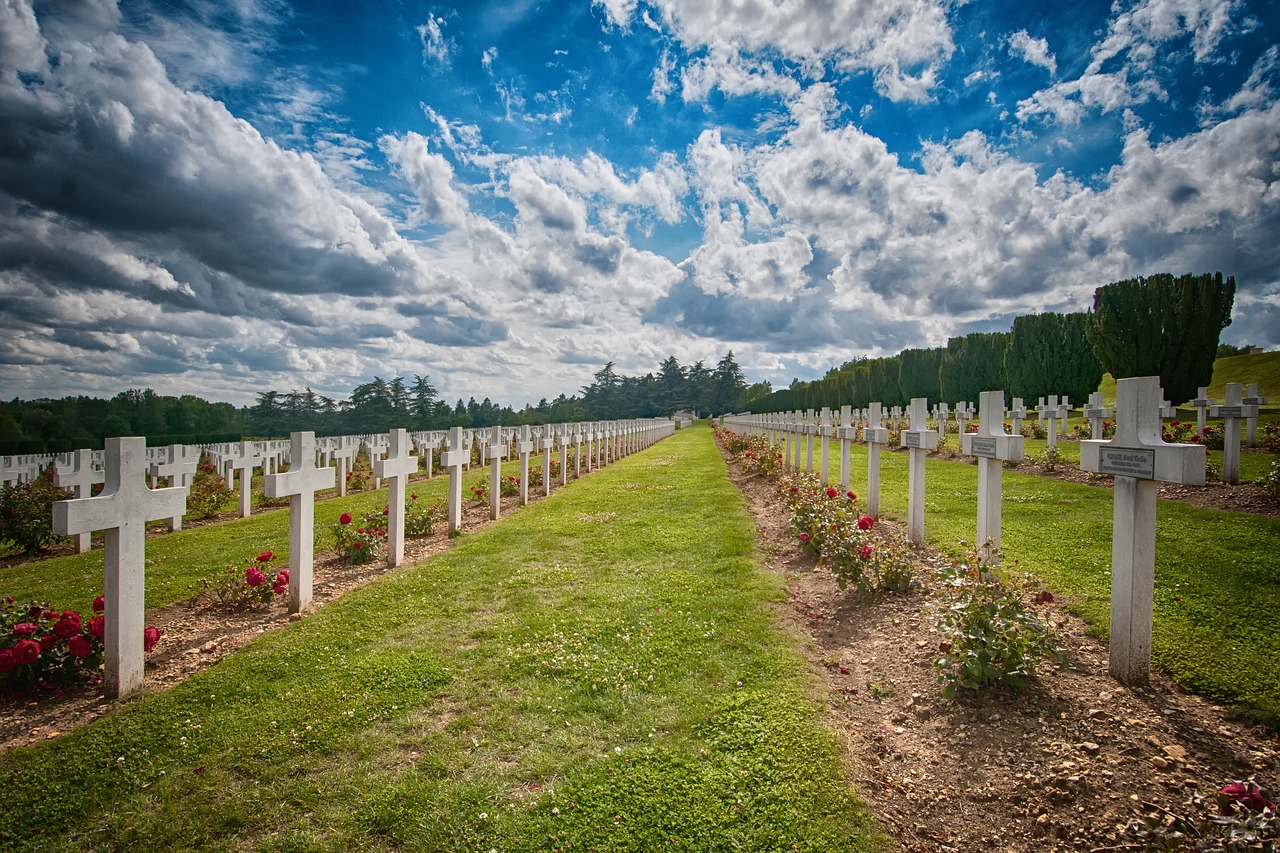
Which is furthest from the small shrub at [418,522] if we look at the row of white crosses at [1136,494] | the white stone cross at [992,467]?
the row of white crosses at [1136,494]

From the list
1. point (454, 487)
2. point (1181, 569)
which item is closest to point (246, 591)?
point (454, 487)

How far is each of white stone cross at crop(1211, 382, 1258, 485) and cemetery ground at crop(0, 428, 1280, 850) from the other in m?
4.68

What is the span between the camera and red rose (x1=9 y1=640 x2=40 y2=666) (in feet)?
11.7

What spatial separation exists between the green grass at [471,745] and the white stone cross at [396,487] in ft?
5.42

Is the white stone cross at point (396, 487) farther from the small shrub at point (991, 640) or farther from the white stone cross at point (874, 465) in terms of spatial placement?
the white stone cross at point (874, 465)

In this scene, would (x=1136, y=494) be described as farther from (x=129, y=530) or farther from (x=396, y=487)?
(x=396, y=487)

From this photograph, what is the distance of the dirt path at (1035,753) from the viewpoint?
261 cm

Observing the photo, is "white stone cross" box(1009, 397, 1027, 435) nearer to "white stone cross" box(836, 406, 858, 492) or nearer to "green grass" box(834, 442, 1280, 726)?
"green grass" box(834, 442, 1280, 726)

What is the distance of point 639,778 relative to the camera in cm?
301

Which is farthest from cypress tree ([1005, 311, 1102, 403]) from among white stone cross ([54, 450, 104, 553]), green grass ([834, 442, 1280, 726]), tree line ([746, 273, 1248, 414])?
white stone cross ([54, 450, 104, 553])

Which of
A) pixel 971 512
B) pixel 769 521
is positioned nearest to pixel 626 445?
pixel 769 521

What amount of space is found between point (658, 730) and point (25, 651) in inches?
164

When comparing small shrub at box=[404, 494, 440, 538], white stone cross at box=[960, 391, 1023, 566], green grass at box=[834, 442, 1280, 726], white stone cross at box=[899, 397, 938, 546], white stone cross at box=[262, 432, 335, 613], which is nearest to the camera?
green grass at box=[834, 442, 1280, 726]

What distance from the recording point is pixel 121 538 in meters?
3.89
